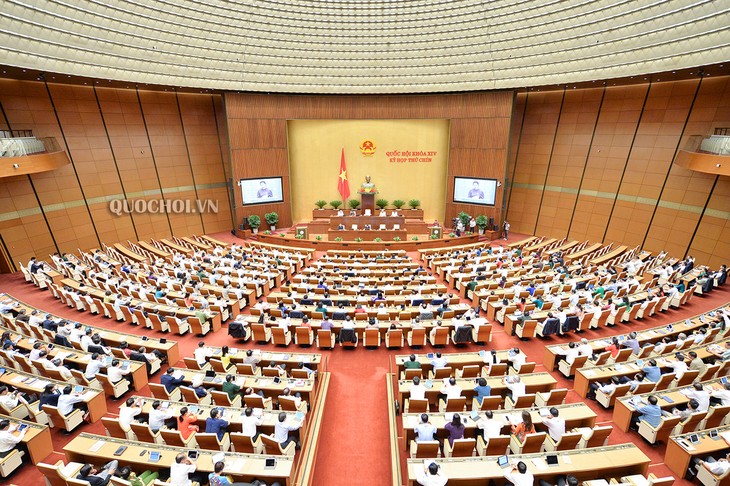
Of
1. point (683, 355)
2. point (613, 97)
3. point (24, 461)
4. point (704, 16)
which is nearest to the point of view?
point (24, 461)

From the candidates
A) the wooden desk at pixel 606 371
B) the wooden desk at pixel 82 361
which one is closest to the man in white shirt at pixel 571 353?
the wooden desk at pixel 606 371

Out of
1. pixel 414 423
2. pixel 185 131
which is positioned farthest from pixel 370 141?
pixel 414 423

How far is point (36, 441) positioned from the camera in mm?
6523

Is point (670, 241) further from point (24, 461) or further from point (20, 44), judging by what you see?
point (20, 44)

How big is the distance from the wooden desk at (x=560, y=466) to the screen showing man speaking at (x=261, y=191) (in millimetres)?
21022

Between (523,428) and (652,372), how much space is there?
397 cm

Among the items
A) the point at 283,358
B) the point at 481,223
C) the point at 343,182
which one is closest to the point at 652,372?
the point at 283,358

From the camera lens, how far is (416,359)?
29.1 feet

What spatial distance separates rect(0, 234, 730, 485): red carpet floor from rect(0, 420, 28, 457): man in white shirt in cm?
49

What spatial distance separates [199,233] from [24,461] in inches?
743

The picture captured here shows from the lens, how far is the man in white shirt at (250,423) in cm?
642

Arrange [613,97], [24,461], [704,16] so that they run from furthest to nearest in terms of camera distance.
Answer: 1. [613,97]
2. [704,16]
3. [24,461]

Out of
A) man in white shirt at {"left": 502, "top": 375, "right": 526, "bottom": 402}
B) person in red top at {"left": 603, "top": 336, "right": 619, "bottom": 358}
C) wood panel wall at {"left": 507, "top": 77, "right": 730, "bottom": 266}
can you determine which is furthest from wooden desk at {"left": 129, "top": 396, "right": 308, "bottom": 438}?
wood panel wall at {"left": 507, "top": 77, "right": 730, "bottom": 266}

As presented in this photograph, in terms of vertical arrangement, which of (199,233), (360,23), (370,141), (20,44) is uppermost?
(360,23)
